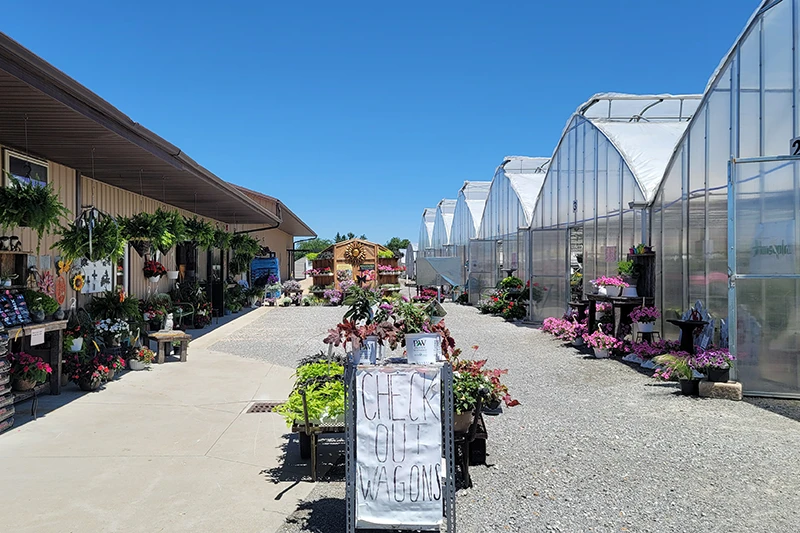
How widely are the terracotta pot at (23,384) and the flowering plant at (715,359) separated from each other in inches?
309

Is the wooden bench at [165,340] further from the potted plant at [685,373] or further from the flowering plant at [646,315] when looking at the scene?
the flowering plant at [646,315]

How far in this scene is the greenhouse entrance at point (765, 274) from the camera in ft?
23.7

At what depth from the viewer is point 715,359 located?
731cm

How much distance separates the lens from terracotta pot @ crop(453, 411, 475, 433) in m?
4.45

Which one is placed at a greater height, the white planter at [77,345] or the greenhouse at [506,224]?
the greenhouse at [506,224]

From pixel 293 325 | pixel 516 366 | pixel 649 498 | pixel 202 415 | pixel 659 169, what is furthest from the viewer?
pixel 293 325

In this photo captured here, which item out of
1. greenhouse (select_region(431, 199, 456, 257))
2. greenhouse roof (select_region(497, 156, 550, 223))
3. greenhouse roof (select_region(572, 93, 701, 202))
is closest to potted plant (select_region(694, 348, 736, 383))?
greenhouse roof (select_region(572, 93, 701, 202))

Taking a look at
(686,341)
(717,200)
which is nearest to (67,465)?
(686,341)

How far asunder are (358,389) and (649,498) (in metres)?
2.35

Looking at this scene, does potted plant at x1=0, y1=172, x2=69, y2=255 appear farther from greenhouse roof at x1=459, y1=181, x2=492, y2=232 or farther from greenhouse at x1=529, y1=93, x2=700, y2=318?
greenhouse roof at x1=459, y1=181, x2=492, y2=232

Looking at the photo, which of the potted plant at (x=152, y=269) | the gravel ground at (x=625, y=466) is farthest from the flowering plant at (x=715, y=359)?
the potted plant at (x=152, y=269)

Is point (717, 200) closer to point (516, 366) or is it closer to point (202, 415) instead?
point (516, 366)

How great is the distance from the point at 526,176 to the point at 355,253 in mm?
7779

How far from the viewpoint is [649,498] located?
422 cm
